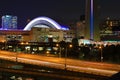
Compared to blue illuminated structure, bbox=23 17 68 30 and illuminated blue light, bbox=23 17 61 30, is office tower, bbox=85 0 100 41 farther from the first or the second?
illuminated blue light, bbox=23 17 61 30

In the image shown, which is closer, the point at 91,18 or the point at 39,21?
the point at 91,18

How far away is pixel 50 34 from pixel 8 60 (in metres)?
101

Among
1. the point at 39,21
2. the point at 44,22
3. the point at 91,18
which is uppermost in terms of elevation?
the point at 39,21

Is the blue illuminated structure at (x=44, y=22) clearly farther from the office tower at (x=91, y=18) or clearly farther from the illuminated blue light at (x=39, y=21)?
the office tower at (x=91, y=18)

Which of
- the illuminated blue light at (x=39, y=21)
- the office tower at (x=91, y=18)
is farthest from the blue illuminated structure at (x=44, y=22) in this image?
the office tower at (x=91, y=18)

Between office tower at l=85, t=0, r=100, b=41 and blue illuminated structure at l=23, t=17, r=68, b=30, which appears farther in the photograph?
blue illuminated structure at l=23, t=17, r=68, b=30

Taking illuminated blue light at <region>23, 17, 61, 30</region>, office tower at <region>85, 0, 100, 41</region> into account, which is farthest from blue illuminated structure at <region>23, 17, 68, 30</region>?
office tower at <region>85, 0, 100, 41</region>

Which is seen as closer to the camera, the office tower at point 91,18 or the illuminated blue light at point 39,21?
the office tower at point 91,18

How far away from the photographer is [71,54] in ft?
254

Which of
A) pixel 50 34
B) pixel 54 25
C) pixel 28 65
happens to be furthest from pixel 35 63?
pixel 54 25

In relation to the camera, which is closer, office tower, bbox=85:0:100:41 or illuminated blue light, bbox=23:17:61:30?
office tower, bbox=85:0:100:41

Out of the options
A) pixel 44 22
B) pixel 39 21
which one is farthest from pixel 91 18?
pixel 39 21

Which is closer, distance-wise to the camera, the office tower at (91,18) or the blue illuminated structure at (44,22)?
the office tower at (91,18)

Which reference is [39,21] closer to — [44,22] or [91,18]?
[44,22]
